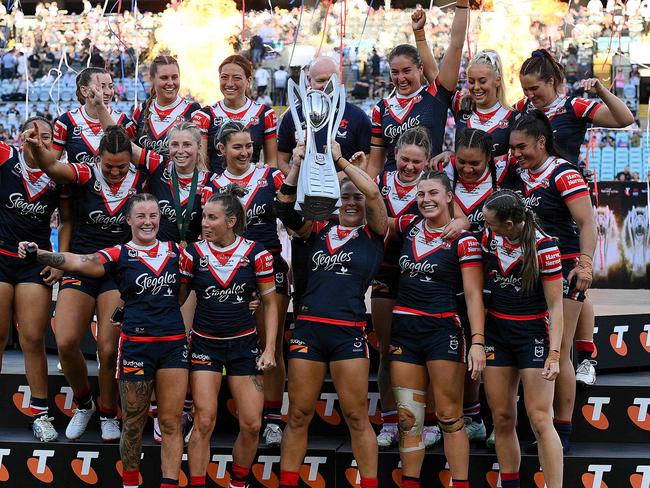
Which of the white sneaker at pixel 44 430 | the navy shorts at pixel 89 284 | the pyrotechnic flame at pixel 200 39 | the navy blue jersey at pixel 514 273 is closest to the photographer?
the navy blue jersey at pixel 514 273

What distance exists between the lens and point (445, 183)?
4711 millimetres

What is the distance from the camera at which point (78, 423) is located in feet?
17.6

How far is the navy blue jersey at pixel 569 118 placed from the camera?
502cm

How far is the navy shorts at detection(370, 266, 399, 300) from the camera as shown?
16.7ft

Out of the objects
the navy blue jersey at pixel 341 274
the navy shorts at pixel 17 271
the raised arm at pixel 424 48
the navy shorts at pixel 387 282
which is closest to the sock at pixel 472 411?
the navy shorts at pixel 387 282

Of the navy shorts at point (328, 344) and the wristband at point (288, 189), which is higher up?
the wristband at point (288, 189)

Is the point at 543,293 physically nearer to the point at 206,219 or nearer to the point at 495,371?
the point at 495,371

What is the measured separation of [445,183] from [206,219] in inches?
47.6

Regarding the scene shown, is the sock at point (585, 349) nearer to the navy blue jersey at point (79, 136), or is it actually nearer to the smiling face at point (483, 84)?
the smiling face at point (483, 84)

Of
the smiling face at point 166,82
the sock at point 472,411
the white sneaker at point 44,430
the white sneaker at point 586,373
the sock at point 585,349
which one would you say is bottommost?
the white sneaker at point 44,430

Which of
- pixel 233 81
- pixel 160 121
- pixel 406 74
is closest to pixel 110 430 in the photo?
pixel 160 121

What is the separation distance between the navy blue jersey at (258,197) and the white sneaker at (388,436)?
112 cm

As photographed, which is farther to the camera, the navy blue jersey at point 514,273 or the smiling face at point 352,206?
the smiling face at point 352,206

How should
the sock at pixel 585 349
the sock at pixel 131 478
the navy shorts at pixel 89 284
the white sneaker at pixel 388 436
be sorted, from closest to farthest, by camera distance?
the sock at pixel 131 478 → the white sneaker at pixel 388 436 → the navy shorts at pixel 89 284 → the sock at pixel 585 349
